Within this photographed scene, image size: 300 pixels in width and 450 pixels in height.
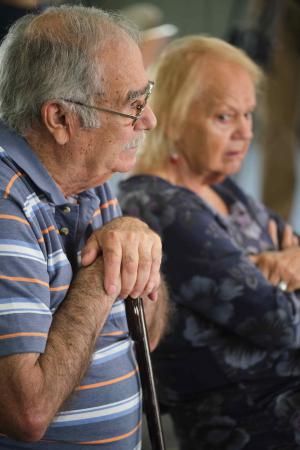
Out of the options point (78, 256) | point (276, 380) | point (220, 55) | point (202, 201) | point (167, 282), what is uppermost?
point (220, 55)

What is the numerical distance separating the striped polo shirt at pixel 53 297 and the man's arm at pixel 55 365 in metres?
0.03

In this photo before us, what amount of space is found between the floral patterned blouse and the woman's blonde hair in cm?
20

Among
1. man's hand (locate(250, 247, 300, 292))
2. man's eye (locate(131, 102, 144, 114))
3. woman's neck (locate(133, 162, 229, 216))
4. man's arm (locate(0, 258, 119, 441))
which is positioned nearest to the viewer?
man's arm (locate(0, 258, 119, 441))

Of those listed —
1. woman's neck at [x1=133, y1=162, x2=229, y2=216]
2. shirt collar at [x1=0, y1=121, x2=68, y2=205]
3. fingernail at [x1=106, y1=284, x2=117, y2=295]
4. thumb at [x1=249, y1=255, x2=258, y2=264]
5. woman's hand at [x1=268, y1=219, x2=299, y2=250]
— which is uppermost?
shirt collar at [x1=0, y1=121, x2=68, y2=205]

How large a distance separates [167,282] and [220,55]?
69cm

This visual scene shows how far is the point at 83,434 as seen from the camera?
139cm

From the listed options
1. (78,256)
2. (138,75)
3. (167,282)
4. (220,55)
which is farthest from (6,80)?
(220,55)

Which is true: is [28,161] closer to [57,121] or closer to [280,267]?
[57,121]

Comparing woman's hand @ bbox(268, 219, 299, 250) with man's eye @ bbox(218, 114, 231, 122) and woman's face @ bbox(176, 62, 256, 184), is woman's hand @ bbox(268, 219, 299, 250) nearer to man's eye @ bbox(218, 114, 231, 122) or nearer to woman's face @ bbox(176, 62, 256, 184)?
woman's face @ bbox(176, 62, 256, 184)

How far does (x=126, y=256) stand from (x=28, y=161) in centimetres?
27

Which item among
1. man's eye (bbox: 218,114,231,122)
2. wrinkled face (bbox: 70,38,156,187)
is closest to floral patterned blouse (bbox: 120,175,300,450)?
man's eye (bbox: 218,114,231,122)

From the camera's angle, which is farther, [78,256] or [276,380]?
[276,380]

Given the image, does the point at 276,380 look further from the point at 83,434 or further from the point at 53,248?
the point at 53,248

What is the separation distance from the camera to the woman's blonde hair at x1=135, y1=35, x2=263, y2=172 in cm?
203
